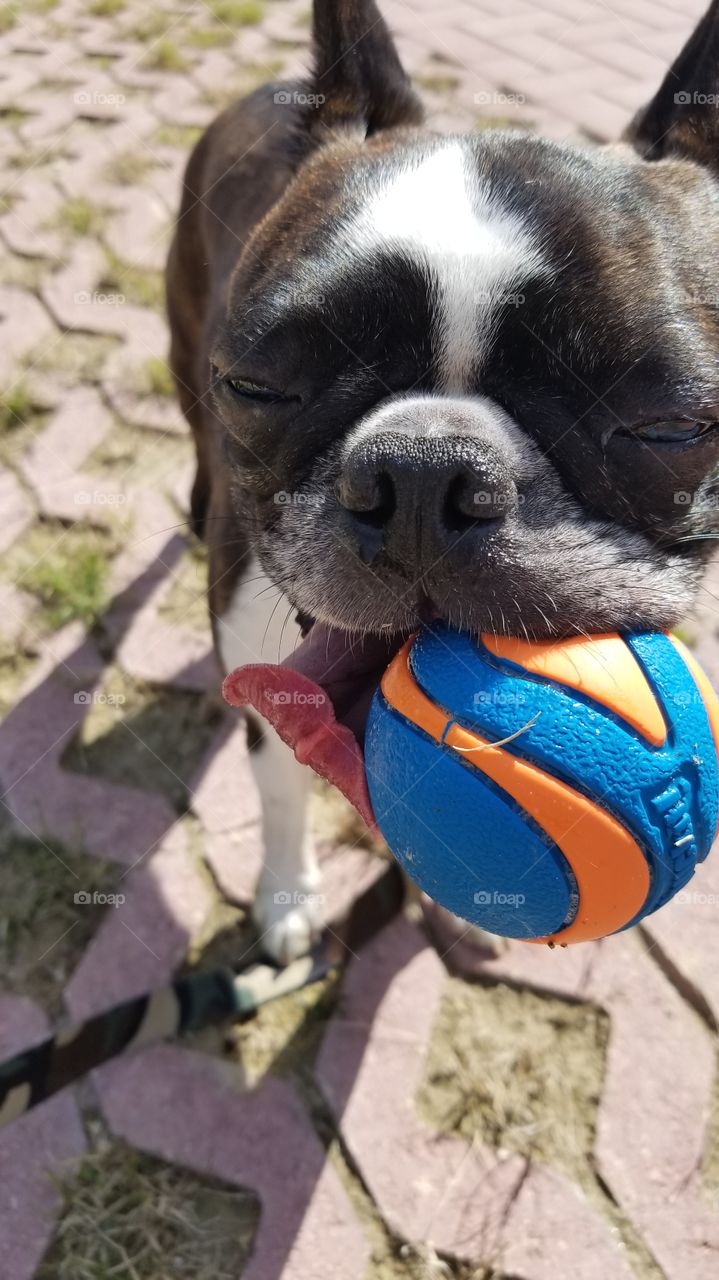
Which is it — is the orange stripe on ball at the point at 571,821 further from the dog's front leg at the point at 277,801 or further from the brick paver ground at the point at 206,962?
the brick paver ground at the point at 206,962

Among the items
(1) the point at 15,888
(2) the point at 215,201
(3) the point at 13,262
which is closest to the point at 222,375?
(2) the point at 215,201

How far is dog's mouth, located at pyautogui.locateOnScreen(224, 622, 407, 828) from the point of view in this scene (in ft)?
7.02

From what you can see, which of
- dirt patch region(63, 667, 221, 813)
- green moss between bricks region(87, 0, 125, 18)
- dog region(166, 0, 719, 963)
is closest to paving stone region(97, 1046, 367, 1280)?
dirt patch region(63, 667, 221, 813)

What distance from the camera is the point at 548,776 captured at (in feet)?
5.81

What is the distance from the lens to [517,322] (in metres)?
1.99

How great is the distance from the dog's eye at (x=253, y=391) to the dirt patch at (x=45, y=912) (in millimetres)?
1982

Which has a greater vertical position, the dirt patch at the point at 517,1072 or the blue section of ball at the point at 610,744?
the blue section of ball at the point at 610,744

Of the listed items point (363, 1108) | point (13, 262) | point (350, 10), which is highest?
point (350, 10)

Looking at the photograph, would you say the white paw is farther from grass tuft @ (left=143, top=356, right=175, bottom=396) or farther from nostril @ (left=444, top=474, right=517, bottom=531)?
grass tuft @ (left=143, top=356, right=175, bottom=396)

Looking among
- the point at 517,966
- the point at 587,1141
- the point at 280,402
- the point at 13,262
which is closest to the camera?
the point at 280,402

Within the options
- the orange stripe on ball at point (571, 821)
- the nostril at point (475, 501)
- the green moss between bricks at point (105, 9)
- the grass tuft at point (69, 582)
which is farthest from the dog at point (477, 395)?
the green moss between bricks at point (105, 9)

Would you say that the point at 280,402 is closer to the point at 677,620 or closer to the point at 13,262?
the point at 677,620

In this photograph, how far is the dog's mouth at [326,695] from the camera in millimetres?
2141

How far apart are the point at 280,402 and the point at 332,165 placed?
2.66ft
